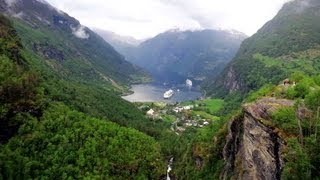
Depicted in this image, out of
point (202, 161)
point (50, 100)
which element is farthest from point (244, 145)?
point (50, 100)

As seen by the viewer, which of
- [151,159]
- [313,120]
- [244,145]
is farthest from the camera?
[151,159]

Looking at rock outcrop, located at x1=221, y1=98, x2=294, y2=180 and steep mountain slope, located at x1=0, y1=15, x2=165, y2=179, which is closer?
rock outcrop, located at x1=221, y1=98, x2=294, y2=180

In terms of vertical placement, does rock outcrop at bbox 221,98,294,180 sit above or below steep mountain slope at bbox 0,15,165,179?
above

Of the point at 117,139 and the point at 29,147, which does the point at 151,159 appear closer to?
the point at 117,139

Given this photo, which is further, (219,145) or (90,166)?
(90,166)

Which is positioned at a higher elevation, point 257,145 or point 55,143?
point 257,145

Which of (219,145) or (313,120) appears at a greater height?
(313,120)

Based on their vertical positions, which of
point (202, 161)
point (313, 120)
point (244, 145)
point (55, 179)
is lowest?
point (55, 179)

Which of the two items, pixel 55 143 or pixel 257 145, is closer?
pixel 257 145
